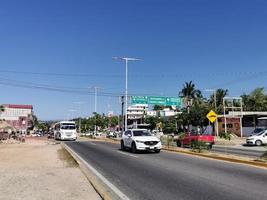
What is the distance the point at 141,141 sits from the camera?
88.9 ft

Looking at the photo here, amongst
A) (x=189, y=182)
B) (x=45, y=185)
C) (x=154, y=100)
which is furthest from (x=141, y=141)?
(x=154, y=100)

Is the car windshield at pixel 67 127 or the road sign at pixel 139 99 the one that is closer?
the road sign at pixel 139 99

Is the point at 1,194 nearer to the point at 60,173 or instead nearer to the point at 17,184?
the point at 17,184

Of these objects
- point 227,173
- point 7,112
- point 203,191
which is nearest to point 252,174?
point 227,173

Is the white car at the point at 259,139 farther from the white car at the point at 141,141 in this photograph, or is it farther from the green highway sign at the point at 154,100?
the green highway sign at the point at 154,100

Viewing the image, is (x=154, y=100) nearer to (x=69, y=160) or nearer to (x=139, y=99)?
(x=139, y=99)

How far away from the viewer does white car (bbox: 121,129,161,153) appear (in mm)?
27062

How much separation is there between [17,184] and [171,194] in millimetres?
4447

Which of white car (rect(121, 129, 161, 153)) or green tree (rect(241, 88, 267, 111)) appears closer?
white car (rect(121, 129, 161, 153))

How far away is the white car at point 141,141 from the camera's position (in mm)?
27062

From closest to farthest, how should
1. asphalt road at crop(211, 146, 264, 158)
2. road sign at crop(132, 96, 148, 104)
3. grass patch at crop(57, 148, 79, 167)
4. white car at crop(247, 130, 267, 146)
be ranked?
grass patch at crop(57, 148, 79, 167)
asphalt road at crop(211, 146, 264, 158)
white car at crop(247, 130, 267, 146)
road sign at crop(132, 96, 148, 104)


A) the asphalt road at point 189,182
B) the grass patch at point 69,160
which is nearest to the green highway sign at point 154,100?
the grass patch at point 69,160

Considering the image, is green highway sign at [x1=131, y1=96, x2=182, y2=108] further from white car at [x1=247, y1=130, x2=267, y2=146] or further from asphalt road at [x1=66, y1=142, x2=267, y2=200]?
asphalt road at [x1=66, y1=142, x2=267, y2=200]

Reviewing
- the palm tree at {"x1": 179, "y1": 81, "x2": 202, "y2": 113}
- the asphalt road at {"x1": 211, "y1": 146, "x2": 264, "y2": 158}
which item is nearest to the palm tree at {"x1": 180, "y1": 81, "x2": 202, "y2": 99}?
the palm tree at {"x1": 179, "y1": 81, "x2": 202, "y2": 113}
